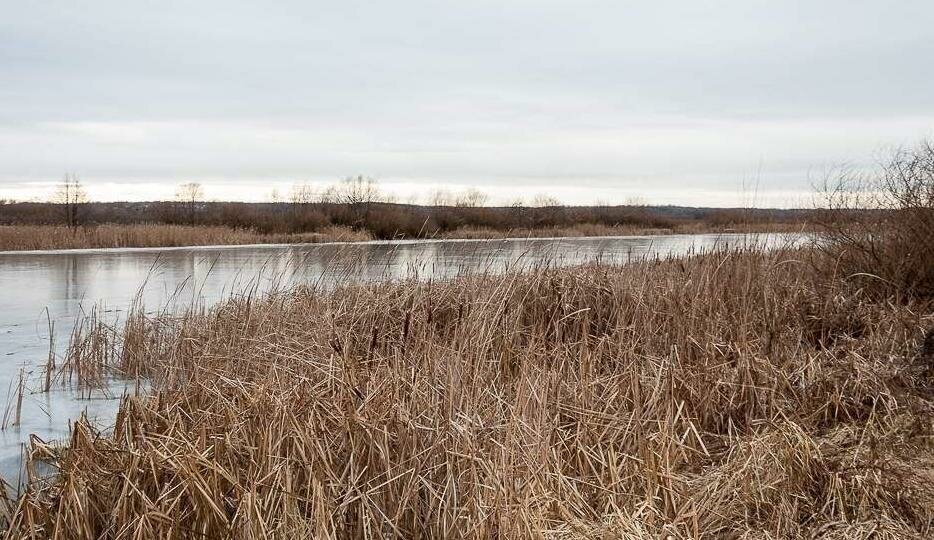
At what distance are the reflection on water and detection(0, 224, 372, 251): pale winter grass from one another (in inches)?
67.7

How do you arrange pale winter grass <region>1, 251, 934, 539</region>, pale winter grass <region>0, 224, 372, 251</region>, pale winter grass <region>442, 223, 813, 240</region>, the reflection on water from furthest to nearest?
pale winter grass <region>0, 224, 372, 251</region> < pale winter grass <region>442, 223, 813, 240</region> < the reflection on water < pale winter grass <region>1, 251, 934, 539</region>

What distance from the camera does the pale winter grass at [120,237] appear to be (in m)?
22.9

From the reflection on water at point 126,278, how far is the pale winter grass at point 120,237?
1719 millimetres

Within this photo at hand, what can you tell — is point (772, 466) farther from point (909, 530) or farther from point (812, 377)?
point (812, 377)

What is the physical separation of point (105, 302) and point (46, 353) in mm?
3963

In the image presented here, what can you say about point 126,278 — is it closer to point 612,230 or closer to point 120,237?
point 120,237

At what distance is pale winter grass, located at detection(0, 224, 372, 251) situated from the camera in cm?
2294

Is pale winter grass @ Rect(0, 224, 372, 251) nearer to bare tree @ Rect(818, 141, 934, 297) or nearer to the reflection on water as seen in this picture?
the reflection on water

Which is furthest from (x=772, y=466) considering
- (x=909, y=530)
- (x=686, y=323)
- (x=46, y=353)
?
(x=46, y=353)

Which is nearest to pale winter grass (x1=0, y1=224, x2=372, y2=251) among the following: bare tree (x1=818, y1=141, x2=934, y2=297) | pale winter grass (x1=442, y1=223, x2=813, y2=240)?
pale winter grass (x1=442, y1=223, x2=813, y2=240)

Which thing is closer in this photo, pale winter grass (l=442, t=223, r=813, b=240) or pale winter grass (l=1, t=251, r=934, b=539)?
pale winter grass (l=1, t=251, r=934, b=539)

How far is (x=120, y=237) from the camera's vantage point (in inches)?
952

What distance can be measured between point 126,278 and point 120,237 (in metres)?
10.5

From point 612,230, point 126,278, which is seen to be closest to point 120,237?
point 126,278
